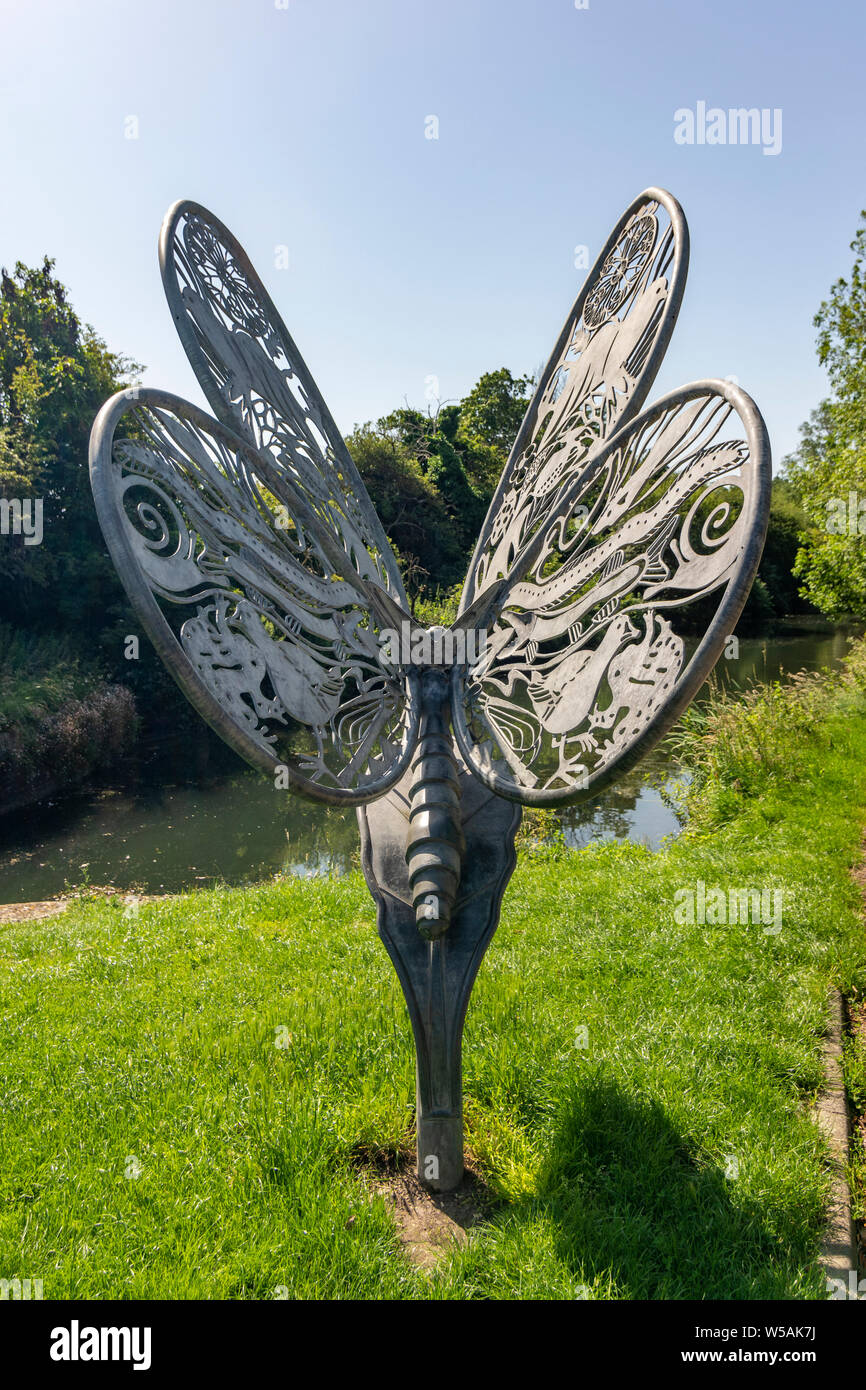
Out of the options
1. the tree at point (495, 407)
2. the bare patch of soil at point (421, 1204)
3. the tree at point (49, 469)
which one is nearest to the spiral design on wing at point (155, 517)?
the bare patch of soil at point (421, 1204)

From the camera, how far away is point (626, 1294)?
195 centimetres

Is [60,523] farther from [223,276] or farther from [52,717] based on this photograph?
[223,276]

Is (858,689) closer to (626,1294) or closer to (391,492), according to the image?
(626,1294)

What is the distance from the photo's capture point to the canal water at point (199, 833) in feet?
26.7

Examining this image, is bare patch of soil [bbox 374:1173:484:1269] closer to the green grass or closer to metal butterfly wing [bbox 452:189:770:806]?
the green grass

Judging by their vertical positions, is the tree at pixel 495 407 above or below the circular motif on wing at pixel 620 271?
above

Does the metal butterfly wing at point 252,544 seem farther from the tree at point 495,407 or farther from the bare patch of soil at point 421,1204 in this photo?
the tree at point 495,407

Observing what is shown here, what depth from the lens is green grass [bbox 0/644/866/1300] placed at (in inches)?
80.8

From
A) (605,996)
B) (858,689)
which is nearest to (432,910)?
(605,996)

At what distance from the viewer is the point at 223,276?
2869mm

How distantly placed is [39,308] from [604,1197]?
1868 cm

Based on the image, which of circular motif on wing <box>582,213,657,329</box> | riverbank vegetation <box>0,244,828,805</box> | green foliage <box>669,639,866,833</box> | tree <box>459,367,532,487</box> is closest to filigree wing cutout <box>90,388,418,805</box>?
circular motif on wing <box>582,213,657,329</box>

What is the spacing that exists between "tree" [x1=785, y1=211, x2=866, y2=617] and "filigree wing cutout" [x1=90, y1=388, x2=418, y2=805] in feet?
34.4

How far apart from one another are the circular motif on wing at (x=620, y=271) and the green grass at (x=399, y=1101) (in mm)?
2769
